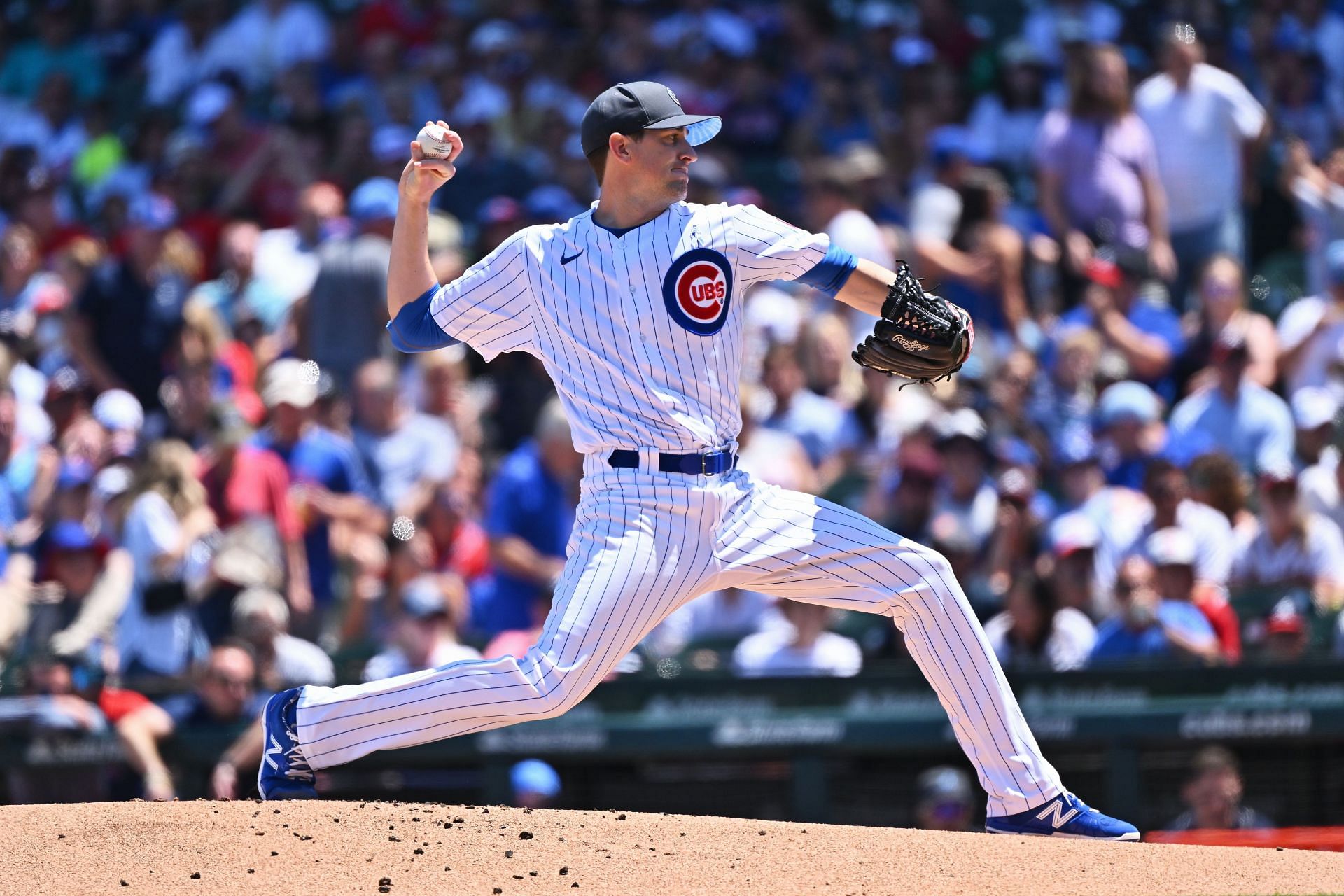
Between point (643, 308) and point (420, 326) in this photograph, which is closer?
point (643, 308)

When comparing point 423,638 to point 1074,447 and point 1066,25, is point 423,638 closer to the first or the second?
point 1074,447

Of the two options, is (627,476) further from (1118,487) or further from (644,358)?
(1118,487)

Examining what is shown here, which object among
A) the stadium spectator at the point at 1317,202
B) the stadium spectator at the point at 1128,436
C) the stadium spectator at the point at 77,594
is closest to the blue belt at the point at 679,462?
the stadium spectator at the point at 1128,436

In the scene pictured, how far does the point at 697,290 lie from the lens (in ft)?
14.5

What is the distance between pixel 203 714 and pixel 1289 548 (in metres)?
4.17

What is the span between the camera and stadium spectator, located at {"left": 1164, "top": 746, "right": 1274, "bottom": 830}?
6445 millimetres

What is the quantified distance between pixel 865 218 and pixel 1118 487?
A: 1.91 meters

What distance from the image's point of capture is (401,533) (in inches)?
336

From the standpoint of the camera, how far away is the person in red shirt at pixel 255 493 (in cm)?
853

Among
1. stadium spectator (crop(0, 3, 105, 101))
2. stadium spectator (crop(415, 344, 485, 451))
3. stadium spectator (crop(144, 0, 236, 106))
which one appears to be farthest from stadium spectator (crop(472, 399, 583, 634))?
stadium spectator (crop(0, 3, 105, 101))

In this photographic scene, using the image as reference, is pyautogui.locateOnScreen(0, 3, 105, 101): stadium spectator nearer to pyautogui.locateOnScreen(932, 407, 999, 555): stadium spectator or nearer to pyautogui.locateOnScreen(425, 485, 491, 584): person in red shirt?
pyautogui.locateOnScreen(425, 485, 491, 584): person in red shirt

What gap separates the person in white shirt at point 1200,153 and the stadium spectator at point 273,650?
14.5 feet

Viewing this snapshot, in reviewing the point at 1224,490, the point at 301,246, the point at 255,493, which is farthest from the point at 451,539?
the point at 1224,490

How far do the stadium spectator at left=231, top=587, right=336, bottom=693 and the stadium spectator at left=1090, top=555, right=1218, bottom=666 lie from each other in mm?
2909
